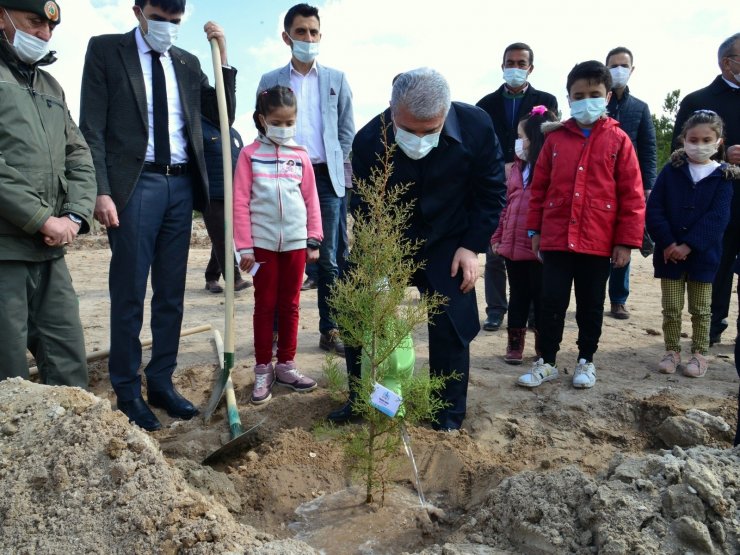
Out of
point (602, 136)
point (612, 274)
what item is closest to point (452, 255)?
point (602, 136)

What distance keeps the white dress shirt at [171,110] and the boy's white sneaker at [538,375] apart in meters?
2.71

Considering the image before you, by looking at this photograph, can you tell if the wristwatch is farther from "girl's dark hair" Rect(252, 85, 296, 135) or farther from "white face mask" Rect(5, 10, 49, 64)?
"girl's dark hair" Rect(252, 85, 296, 135)

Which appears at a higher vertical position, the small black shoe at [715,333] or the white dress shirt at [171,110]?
the white dress shirt at [171,110]

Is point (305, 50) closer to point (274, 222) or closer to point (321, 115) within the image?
point (321, 115)

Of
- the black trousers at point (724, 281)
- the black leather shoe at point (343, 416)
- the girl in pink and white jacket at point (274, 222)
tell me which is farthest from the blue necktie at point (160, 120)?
the black trousers at point (724, 281)

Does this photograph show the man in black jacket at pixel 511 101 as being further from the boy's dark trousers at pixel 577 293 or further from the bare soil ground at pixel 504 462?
the boy's dark trousers at pixel 577 293

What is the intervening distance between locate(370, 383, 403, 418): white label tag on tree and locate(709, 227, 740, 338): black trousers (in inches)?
156

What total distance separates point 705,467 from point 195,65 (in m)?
3.60

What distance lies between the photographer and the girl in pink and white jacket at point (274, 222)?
13.2 ft

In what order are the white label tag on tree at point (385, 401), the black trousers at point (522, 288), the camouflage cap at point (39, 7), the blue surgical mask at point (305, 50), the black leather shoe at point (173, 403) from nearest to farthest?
the white label tag on tree at point (385, 401) < the camouflage cap at point (39, 7) < the black leather shoe at point (173, 403) < the blue surgical mask at point (305, 50) < the black trousers at point (522, 288)

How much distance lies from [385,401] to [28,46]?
8.22ft

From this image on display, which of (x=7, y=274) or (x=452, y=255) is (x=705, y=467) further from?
(x=7, y=274)

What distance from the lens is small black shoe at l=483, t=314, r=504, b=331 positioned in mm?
5914

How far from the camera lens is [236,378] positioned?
4.47 m
